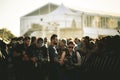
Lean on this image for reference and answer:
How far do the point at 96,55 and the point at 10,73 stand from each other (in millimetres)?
3721

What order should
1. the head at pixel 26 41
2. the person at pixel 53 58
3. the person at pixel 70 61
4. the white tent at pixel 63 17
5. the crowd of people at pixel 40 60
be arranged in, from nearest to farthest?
1. the person at pixel 70 61
2. the crowd of people at pixel 40 60
3. the person at pixel 53 58
4. the head at pixel 26 41
5. the white tent at pixel 63 17

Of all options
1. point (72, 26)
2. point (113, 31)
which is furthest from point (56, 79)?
point (113, 31)

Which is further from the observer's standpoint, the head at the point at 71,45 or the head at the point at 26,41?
the head at the point at 26,41

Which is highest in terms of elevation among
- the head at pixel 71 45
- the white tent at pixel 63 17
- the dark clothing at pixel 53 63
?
the white tent at pixel 63 17

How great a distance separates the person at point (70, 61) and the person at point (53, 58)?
29 cm

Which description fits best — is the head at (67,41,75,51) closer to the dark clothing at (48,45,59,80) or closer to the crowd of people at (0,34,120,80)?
the crowd of people at (0,34,120,80)

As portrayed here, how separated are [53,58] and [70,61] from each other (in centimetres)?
76

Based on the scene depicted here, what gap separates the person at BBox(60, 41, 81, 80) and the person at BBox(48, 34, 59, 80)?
0.29 metres

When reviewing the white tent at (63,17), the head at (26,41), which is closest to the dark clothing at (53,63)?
the head at (26,41)

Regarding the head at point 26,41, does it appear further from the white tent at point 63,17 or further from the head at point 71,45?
the white tent at point 63,17

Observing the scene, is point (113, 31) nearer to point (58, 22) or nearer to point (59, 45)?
point (58, 22)

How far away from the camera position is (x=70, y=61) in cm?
1234

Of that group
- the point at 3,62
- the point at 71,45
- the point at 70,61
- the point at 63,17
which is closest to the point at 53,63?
the point at 70,61

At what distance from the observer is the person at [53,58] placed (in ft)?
41.7
